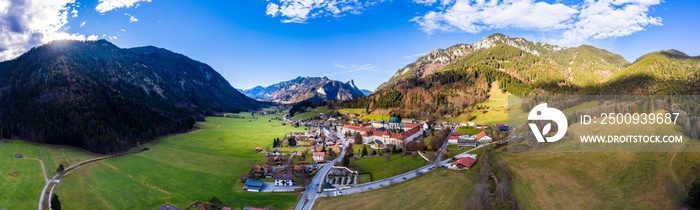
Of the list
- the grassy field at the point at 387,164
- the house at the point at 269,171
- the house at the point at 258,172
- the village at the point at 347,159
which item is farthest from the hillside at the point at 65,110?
the grassy field at the point at 387,164

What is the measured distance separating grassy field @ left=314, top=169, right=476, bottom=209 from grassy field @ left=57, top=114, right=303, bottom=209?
836cm

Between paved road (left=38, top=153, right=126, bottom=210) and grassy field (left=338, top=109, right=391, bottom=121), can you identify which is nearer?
paved road (left=38, top=153, right=126, bottom=210)

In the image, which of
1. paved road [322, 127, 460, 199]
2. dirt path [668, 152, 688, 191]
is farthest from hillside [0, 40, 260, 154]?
dirt path [668, 152, 688, 191]

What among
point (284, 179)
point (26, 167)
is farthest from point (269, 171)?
point (26, 167)

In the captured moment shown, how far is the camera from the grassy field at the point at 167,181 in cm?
4925

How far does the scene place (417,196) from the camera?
→ 4841 cm

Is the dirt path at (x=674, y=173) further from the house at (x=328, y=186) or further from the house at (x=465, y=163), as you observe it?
the house at (x=328, y=186)

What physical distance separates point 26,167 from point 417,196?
68.5 metres

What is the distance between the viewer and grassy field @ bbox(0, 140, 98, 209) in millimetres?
47094

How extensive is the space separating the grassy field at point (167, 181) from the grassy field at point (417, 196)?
8.36 m

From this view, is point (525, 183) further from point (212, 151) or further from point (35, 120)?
point (35, 120)

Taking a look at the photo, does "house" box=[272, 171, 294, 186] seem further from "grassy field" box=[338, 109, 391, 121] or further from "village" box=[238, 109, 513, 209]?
"grassy field" box=[338, 109, 391, 121]

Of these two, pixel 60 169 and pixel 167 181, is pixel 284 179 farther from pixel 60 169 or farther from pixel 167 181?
pixel 60 169

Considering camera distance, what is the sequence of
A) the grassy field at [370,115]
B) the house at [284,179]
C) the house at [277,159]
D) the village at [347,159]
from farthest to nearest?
the grassy field at [370,115] → the house at [277,159] → the house at [284,179] → the village at [347,159]
